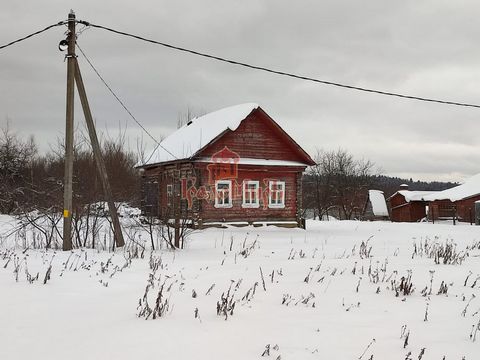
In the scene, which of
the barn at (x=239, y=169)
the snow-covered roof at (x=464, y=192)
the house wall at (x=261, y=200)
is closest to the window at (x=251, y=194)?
the barn at (x=239, y=169)

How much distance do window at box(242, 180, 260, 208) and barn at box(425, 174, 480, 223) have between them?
2012 cm

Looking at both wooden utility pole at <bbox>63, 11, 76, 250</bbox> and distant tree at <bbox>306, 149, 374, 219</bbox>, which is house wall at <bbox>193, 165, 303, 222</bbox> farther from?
distant tree at <bbox>306, 149, 374, 219</bbox>

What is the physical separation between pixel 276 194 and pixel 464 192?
22.7m

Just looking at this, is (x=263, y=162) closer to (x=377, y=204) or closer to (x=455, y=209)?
(x=455, y=209)

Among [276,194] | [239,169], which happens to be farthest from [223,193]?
[276,194]

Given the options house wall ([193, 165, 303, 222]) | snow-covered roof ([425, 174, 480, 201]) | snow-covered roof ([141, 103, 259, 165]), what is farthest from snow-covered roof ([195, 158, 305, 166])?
snow-covered roof ([425, 174, 480, 201])

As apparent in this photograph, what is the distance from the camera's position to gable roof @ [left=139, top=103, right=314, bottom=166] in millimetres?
21019

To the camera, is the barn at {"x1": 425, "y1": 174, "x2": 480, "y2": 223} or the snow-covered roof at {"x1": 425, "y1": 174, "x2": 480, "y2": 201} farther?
the snow-covered roof at {"x1": 425, "y1": 174, "x2": 480, "y2": 201}

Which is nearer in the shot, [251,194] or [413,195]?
[251,194]

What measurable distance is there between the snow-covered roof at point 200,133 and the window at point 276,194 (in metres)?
3.57

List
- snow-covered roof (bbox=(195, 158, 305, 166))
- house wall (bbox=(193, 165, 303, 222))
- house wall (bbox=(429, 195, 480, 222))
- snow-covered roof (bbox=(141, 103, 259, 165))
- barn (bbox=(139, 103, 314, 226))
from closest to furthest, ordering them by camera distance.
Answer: barn (bbox=(139, 103, 314, 226)) < house wall (bbox=(193, 165, 303, 222)) < snow-covered roof (bbox=(141, 103, 259, 165)) < snow-covered roof (bbox=(195, 158, 305, 166)) < house wall (bbox=(429, 195, 480, 222))

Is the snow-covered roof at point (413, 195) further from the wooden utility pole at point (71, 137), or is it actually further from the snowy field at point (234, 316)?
the snowy field at point (234, 316)

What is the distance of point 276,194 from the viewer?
22688mm

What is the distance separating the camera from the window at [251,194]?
2195cm
